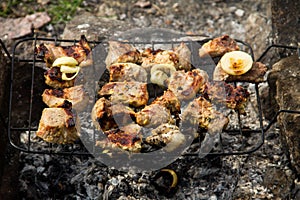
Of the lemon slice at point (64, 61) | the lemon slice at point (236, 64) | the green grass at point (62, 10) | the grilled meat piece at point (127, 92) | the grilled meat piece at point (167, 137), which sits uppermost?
the green grass at point (62, 10)

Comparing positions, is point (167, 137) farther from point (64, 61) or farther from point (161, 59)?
point (64, 61)

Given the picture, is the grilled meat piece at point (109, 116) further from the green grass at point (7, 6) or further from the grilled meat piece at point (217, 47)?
the green grass at point (7, 6)

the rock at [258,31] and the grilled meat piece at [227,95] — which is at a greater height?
the rock at [258,31]

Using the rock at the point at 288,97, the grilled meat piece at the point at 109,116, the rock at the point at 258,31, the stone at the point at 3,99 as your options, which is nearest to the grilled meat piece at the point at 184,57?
the grilled meat piece at the point at 109,116

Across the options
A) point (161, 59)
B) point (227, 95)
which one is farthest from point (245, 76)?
point (161, 59)

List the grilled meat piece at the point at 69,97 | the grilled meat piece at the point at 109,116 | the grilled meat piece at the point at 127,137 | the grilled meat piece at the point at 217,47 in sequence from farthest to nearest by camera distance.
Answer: the grilled meat piece at the point at 217,47
the grilled meat piece at the point at 69,97
the grilled meat piece at the point at 109,116
the grilled meat piece at the point at 127,137

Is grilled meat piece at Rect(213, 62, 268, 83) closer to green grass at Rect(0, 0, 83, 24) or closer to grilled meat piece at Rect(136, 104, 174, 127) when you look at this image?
grilled meat piece at Rect(136, 104, 174, 127)

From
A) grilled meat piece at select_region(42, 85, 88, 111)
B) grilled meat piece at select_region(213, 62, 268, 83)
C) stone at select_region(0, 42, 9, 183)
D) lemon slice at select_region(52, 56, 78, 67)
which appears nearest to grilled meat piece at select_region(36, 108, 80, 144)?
grilled meat piece at select_region(42, 85, 88, 111)

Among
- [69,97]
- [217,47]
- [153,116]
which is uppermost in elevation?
[217,47]
